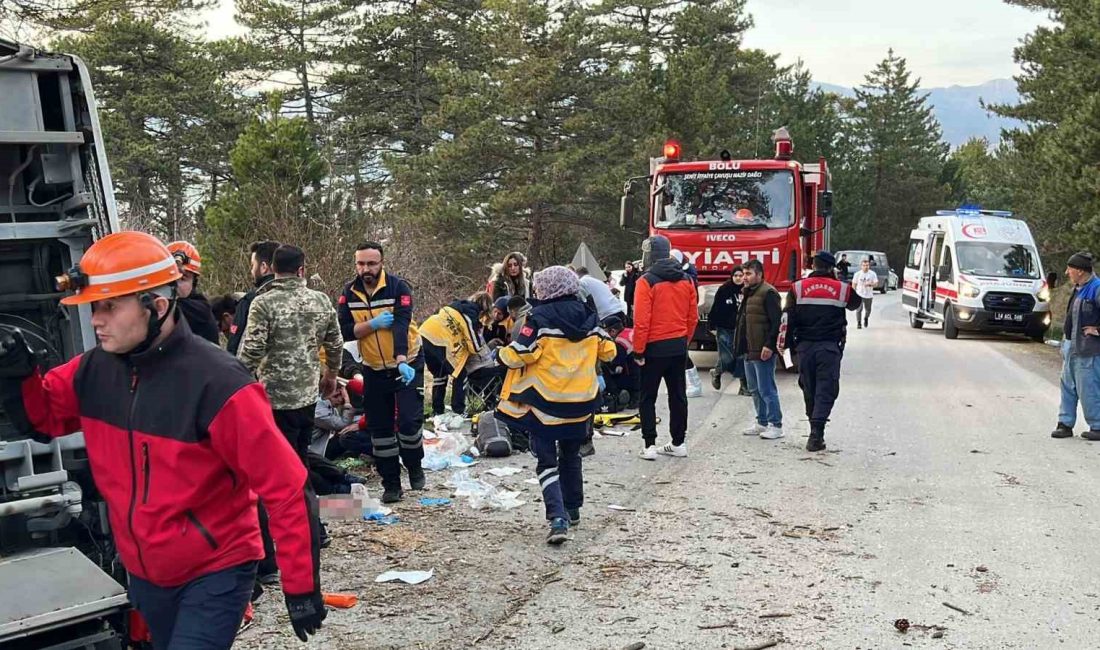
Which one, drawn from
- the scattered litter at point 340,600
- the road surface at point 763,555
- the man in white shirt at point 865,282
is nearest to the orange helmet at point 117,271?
the road surface at point 763,555

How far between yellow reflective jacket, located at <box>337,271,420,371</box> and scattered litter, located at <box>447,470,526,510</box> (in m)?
1.17

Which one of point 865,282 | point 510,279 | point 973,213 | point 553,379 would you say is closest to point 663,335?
point 553,379

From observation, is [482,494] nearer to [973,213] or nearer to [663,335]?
[663,335]

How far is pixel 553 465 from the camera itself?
639 cm

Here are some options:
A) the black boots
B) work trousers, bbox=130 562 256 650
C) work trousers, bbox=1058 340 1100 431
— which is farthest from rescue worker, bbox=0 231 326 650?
work trousers, bbox=1058 340 1100 431

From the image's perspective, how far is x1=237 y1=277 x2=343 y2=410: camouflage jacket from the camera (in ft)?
18.7

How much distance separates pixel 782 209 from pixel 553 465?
916cm

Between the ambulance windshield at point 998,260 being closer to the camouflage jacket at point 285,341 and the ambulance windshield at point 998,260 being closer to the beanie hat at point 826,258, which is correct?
the beanie hat at point 826,258

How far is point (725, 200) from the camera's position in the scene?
1472 centimetres

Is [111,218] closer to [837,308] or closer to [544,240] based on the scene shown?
[837,308]

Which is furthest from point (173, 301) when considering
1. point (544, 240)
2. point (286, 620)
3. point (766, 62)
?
point (766, 62)

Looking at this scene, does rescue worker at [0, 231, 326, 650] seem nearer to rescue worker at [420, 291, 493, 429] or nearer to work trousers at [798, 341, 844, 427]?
work trousers at [798, 341, 844, 427]

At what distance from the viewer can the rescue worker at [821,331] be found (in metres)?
9.20

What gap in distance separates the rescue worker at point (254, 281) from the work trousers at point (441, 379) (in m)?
4.01
